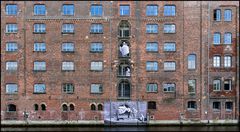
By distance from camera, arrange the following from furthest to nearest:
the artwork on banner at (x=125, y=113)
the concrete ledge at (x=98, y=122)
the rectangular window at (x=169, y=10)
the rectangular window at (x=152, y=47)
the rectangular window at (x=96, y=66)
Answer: the rectangular window at (x=169, y=10)
the rectangular window at (x=152, y=47)
the rectangular window at (x=96, y=66)
the artwork on banner at (x=125, y=113)
the concrete ledge at (x=98, y=122)

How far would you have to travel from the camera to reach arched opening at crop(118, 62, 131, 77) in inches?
1687

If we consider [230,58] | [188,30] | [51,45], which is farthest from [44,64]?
[230,58]

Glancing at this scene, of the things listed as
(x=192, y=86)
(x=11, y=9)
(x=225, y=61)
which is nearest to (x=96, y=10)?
(x=11, y=9)

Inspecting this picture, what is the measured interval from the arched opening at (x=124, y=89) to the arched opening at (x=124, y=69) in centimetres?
97

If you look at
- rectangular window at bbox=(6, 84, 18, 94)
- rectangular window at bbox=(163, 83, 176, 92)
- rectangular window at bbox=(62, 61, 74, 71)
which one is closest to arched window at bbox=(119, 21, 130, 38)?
rectangular window at bbox=(62, 61, 74, 71)

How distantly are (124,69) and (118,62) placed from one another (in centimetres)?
111

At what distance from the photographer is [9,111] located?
140 feet

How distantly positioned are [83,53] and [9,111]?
11.1 meters

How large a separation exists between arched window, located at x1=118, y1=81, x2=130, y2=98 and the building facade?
0.39 ft

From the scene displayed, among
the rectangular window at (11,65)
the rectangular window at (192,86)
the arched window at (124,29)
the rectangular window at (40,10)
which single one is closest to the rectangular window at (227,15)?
the rectangular window at (192,86)

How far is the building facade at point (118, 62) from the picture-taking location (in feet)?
140

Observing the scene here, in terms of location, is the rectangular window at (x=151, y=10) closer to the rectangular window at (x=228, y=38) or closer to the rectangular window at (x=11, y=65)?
the rectangular window at (x=228, y=38)

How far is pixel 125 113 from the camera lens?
42.7 metres

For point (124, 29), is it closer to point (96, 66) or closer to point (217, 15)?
point (96, 66)
